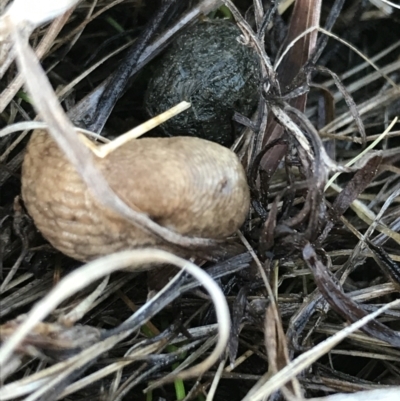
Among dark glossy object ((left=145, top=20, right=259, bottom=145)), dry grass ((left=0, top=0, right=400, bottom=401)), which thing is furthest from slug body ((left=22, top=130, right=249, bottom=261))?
dark glossy object ((left=145, top=20, right=259, bottom=145))

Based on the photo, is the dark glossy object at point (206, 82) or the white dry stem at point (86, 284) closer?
the white dry stem at point (86, 284)

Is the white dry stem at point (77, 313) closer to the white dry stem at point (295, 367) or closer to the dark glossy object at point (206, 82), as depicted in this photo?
the white dry stem at point (295, 367)

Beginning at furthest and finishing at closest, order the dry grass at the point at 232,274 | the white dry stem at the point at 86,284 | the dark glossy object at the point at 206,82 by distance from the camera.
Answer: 1. the dark glossy object at the point at 206,82
2. the dry grass at the point at 232,274
3. the white dry stem at the point at 86,284

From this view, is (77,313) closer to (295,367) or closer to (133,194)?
(133,194)

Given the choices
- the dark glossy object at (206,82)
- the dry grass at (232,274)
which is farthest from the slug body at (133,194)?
the dark glossy object at (206,82)

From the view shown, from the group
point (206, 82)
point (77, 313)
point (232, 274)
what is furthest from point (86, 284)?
point (206, 82)

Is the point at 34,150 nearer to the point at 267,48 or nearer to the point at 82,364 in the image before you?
the point at 82,364

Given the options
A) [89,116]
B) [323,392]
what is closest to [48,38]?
[89,116]
